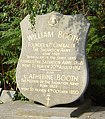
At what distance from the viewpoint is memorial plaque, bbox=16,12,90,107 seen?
239 inches

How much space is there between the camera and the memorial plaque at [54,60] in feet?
19.9

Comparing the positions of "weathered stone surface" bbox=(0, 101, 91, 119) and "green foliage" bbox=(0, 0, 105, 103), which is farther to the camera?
"green foliage" bbox=(0, 0, 105, 103)

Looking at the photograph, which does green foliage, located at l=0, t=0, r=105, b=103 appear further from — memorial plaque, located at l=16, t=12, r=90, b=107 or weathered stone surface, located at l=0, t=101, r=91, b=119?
weathered stone surface, located at l=0, t=101, r=91, b=119

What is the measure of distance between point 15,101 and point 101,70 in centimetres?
154

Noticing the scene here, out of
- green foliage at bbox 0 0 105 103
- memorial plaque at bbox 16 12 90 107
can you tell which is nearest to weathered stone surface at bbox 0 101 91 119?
memorial plaque at bbox 16 12 90 107

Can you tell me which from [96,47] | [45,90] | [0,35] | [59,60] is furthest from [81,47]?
[0,35]

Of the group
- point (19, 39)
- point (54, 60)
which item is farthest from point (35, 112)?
point (19, 39)

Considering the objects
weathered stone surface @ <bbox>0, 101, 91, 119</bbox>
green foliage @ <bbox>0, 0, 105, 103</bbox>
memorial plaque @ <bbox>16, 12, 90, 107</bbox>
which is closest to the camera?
weathered stone surface @ <bbox>0, 101, 91, 119</bbox>

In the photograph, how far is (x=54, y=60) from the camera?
20.3ft

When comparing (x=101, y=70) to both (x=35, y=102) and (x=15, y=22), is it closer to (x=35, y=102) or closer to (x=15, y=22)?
(x=35, y=102)

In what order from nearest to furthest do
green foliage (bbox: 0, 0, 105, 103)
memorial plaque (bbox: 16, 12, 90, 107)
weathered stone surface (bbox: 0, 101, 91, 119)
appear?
1. weathered stone surface (bbox: 0, 101, 91, 119)
2. memorial plaque (bbox: 16, 12, 90, 107)
3. green foliage (bbox: 0, 0, 105, 103)

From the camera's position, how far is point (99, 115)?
5.87m

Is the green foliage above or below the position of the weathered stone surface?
above

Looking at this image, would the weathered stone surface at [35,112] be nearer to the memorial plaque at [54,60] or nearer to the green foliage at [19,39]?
the memorial plaque at [54,60]
